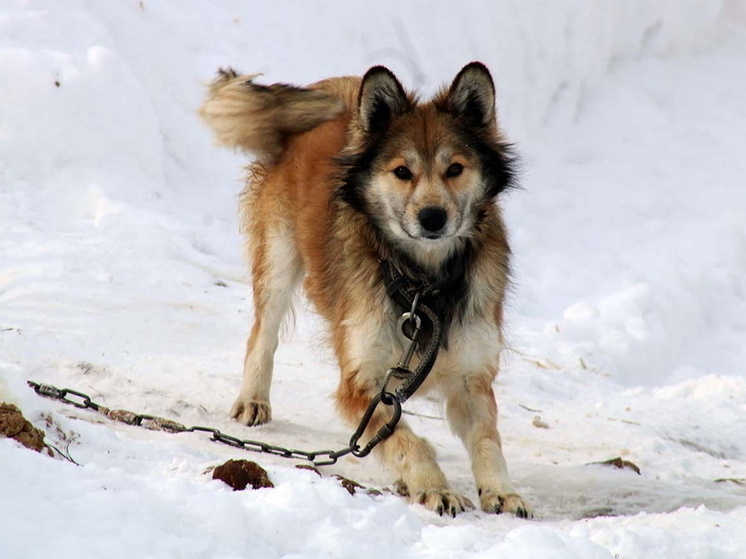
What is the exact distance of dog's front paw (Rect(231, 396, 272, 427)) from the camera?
4.97 metres

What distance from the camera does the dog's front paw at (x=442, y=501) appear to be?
11.7 feet

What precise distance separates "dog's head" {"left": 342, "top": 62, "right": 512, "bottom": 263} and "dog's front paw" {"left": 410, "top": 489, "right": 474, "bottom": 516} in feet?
2.99

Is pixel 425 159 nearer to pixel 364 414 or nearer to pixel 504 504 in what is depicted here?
pixel 364 414

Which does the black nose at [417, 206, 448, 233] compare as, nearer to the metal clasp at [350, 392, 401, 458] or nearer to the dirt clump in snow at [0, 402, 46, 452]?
the metal clasp at [350, 392, 401, 458]

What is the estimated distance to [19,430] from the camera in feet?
9.21

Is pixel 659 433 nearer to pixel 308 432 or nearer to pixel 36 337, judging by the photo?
pixel 308 432

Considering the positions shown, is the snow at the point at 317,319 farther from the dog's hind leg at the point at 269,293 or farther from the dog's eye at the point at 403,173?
the dog's eye at the point at 403,173

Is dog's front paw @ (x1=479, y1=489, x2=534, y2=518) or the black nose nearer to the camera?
dog's front paw @ (x1=479, y1=489, x2=534, y2=518)

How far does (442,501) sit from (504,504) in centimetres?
26

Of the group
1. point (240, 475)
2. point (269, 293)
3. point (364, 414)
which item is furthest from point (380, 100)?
point (240, 475)

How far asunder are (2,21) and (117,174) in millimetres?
1752

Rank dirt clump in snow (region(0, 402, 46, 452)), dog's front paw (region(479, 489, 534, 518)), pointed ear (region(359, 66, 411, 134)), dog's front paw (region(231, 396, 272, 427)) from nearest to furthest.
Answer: dirt clump in snow (region(0, 402, 46, 452)) → dog's front paw (region(479, 489, 534, 518)) → pointed ear (region(359, 66, 411, 134)) → dog's front paw (region(231, 396, 272, 427))

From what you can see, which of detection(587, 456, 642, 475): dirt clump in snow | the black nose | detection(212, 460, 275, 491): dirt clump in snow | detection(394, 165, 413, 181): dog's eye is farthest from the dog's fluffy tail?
detection(212, 460, 275, 491): dirt clump in snow

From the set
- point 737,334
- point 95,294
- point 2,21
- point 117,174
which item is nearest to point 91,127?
point 117,174
